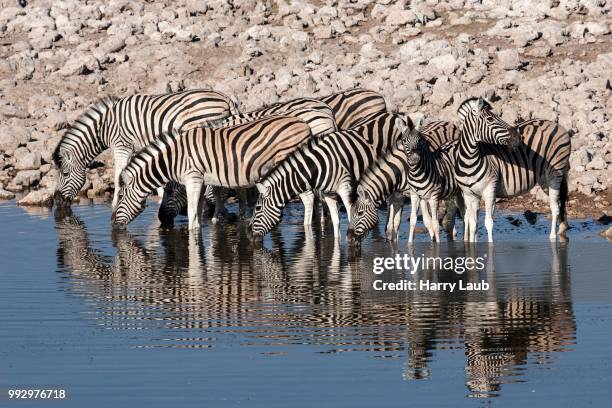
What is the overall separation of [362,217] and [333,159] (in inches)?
33.0

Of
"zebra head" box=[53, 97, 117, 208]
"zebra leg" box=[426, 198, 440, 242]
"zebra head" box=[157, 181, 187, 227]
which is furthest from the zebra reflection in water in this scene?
"zebra head" box=[53, 97, 117, 208]

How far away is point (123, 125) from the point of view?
19031 millimetres

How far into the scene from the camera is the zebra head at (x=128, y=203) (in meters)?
17.2

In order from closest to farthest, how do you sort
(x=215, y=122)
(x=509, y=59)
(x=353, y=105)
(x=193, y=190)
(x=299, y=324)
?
1. (x=299, y=324)
2. (x=193, y=190)
3. (x=215, y=122)
4. (x=353, y=105)
5. (x=509, y=59)

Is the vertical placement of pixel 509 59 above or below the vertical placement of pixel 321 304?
above

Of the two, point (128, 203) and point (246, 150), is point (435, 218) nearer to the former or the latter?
point (246, 150)

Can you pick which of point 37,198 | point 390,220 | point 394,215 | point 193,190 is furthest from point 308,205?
point 37,198

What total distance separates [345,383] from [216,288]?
3752 mm

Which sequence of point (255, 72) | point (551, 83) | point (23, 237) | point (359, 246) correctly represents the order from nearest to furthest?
point (359, 246) < point (23, 237) < point (551, 83) < point (255, 72)

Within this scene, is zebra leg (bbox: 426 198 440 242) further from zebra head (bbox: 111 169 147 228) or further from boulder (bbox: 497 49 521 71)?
boulder (bbox: 497 49 521 71)

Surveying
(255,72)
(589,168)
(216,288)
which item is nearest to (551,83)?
(589,168)

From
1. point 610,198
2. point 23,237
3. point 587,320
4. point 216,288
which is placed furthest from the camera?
point 610,198

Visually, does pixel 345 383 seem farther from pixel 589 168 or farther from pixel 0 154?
pixel 0 154

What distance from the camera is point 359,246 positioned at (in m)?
15.4
